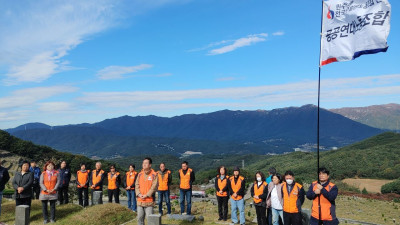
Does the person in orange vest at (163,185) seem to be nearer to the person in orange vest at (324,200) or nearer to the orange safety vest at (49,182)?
the orange safety vest at (49,182)

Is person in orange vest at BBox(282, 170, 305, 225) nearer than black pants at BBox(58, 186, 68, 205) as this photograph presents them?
Yes

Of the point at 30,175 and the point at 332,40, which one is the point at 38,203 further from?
the point at 332,40

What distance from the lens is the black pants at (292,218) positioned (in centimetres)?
901

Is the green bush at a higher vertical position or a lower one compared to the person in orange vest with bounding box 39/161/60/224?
lower

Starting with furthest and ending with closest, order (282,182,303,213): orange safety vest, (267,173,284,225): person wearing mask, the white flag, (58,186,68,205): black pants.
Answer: (58,186,68,205): black pants < (267,173,284,225): person wearing mask < (282,182,303,213): orange safety vest < the white flag

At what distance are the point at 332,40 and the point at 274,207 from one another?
5241mm

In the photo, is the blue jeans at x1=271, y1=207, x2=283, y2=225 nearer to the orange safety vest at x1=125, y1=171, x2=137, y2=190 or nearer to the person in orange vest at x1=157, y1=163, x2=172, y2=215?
the person in orange vest at x1=157, y1=163, x2=172, y2=215

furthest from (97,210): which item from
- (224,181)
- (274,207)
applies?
(274,207)

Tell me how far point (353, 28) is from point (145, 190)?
7401mm

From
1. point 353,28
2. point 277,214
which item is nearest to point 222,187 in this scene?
point 277,214

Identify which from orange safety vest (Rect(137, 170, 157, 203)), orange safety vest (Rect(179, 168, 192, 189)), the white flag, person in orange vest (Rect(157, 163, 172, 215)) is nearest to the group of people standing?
orange safety vest (Rect(179, 168, 192, 189))

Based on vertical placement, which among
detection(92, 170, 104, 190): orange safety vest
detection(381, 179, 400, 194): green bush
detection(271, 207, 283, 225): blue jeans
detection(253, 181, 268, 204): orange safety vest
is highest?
detection(253, 181, 268, 204): orange safety vest

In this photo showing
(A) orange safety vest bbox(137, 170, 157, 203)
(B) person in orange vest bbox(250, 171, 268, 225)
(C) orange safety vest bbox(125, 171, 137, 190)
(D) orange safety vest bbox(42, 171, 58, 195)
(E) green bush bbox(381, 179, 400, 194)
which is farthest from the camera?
(E) green bush bbox(381, 179, 400, 194)

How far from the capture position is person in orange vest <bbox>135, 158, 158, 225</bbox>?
29.6 ft
